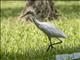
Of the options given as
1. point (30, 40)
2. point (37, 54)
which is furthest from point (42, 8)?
point (37, 54)

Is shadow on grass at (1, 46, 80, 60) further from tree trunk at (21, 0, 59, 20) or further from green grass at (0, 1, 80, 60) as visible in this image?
tree trunk at (21, 0, 59, 20)

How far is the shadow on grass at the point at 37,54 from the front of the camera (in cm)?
884

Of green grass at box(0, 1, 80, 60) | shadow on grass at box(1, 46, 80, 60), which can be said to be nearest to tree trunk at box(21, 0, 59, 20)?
green grass at box(0, 1, 80, 60)

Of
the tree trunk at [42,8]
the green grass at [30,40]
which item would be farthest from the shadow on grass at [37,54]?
the tree trunk at [42,8]

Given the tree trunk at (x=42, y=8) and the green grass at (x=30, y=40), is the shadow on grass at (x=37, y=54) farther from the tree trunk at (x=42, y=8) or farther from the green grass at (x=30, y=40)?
the tree trunk at (x=42, y=8)

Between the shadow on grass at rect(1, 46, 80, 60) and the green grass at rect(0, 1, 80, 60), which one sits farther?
the green grass at rect(0, 1, 80, 60)

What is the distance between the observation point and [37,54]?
909cm

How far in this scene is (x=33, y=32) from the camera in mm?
11477

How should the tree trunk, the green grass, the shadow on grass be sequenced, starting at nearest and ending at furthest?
the shadow on grass → the green grass → the tree trunk

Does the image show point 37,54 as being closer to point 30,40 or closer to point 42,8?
point 30,40

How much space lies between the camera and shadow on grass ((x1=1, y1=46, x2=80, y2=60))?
884cm

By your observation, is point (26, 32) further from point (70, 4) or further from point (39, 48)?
point (70, 4)

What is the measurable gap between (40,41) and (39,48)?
802 mm

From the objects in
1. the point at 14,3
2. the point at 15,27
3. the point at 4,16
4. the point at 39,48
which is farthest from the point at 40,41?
the point at 14,3
